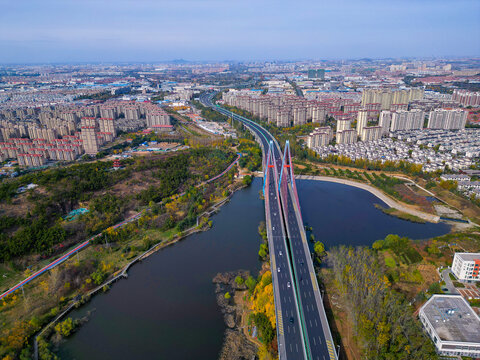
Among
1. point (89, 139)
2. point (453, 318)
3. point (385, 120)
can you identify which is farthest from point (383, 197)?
point (89, 139)

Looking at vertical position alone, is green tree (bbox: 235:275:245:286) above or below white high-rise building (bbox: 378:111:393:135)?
below

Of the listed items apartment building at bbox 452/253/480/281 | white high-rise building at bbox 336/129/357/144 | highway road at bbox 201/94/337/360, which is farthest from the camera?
white high-rise building at bbox 336/129/357/144

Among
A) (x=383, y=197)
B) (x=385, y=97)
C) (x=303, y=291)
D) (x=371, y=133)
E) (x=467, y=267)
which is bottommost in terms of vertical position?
(x=383, y=197)

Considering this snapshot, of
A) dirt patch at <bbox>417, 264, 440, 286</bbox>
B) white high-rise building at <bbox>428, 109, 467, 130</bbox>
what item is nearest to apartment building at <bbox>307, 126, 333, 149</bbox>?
white high-rise building at <bbox>428, 109, 467, 130</bbox>

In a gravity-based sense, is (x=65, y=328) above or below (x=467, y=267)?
below

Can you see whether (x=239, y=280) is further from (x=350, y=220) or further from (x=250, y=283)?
(x=350, y=220)

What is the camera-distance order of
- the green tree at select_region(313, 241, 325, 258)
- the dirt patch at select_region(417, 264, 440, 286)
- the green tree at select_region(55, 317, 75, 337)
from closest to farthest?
the green tree at select_region(55, 317, 75, 337), the dirt patch at select_region(417, 264, 440, 286), the green tree at select_region(313, 241, 325, 258)

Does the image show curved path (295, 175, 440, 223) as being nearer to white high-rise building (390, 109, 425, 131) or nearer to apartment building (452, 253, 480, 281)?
apartment building (452, 253, 480, 281)

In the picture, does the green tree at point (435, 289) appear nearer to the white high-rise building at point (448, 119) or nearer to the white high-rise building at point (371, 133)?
the white high-rise building at point (371, 133)
